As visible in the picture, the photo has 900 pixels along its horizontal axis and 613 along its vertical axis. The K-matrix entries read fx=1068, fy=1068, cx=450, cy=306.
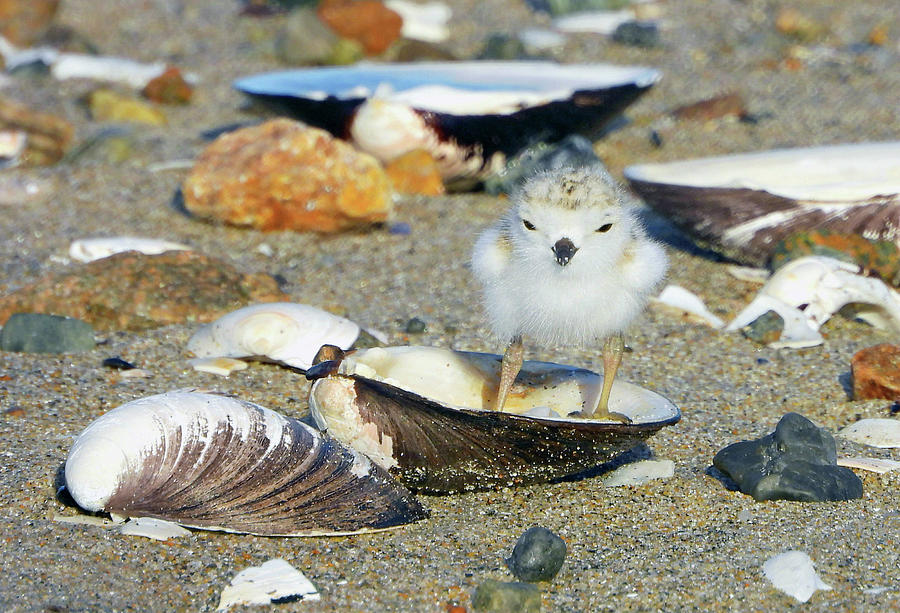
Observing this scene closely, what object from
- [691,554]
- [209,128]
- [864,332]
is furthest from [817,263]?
[209,128]

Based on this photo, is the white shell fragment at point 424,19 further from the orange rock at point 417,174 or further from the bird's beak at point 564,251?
the bird's beak at point 564,251

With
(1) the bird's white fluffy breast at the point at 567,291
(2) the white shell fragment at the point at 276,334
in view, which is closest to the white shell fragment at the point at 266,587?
(1) the bird's white fluffy breast at the point at 567,291

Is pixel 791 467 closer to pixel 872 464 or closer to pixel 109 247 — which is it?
pixel 872 464

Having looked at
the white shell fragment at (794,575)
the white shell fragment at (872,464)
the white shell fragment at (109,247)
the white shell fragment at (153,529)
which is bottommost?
the white shell fragment at (109,247)

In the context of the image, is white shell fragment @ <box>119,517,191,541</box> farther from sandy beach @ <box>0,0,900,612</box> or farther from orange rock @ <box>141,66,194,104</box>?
orange rock @ <box>141,66,194,104</box>

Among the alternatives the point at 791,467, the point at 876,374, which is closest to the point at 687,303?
the point at 876,374

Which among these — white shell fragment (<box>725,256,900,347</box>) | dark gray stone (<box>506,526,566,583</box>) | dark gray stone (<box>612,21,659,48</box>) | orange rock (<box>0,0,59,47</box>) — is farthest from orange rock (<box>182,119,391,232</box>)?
orange rock (<box>0,0,59,47</box>)
